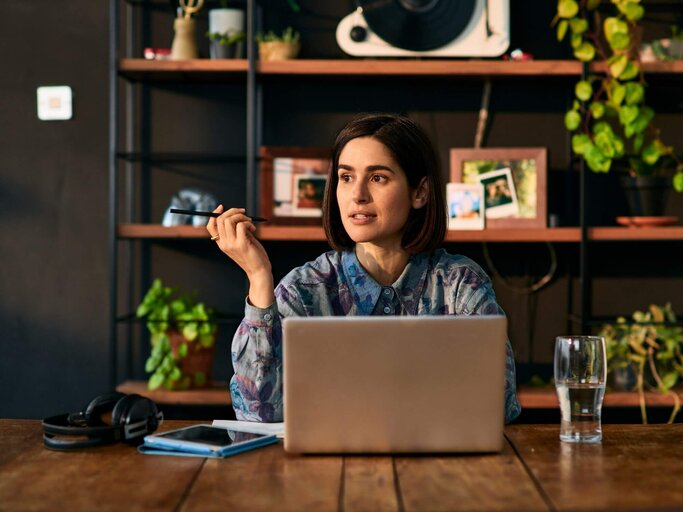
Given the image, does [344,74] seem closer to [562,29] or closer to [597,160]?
[562,29]

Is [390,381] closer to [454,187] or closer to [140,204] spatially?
[454,187]

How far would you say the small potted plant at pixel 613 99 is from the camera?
3135mm

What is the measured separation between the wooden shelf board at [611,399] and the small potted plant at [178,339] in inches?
41.8

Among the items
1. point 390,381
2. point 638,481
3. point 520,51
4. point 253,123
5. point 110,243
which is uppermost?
point 520,51

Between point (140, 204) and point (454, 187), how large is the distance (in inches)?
45.7

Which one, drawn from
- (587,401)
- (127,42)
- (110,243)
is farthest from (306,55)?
(587,401)

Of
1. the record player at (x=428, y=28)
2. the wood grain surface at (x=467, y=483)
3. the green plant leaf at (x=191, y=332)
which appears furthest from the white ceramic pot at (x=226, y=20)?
the wood grain surface at (x=467, y=483)

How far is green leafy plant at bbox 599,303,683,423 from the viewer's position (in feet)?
10.4

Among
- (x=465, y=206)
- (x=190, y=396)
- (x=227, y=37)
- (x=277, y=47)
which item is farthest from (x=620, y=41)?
(x=190, y=396)

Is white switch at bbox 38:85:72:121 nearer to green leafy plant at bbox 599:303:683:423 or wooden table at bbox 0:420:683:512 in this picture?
green leafy plant at bbox 599:303:683:423

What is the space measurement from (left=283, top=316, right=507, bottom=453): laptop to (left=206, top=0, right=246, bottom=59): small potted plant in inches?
84.7

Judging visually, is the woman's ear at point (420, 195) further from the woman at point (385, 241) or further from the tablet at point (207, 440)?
the tablet at point (207, 440)

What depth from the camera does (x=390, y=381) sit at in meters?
1.26

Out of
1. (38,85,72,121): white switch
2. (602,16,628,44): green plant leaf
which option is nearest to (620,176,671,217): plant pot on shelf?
(602,16,628,44): green plant leaf
